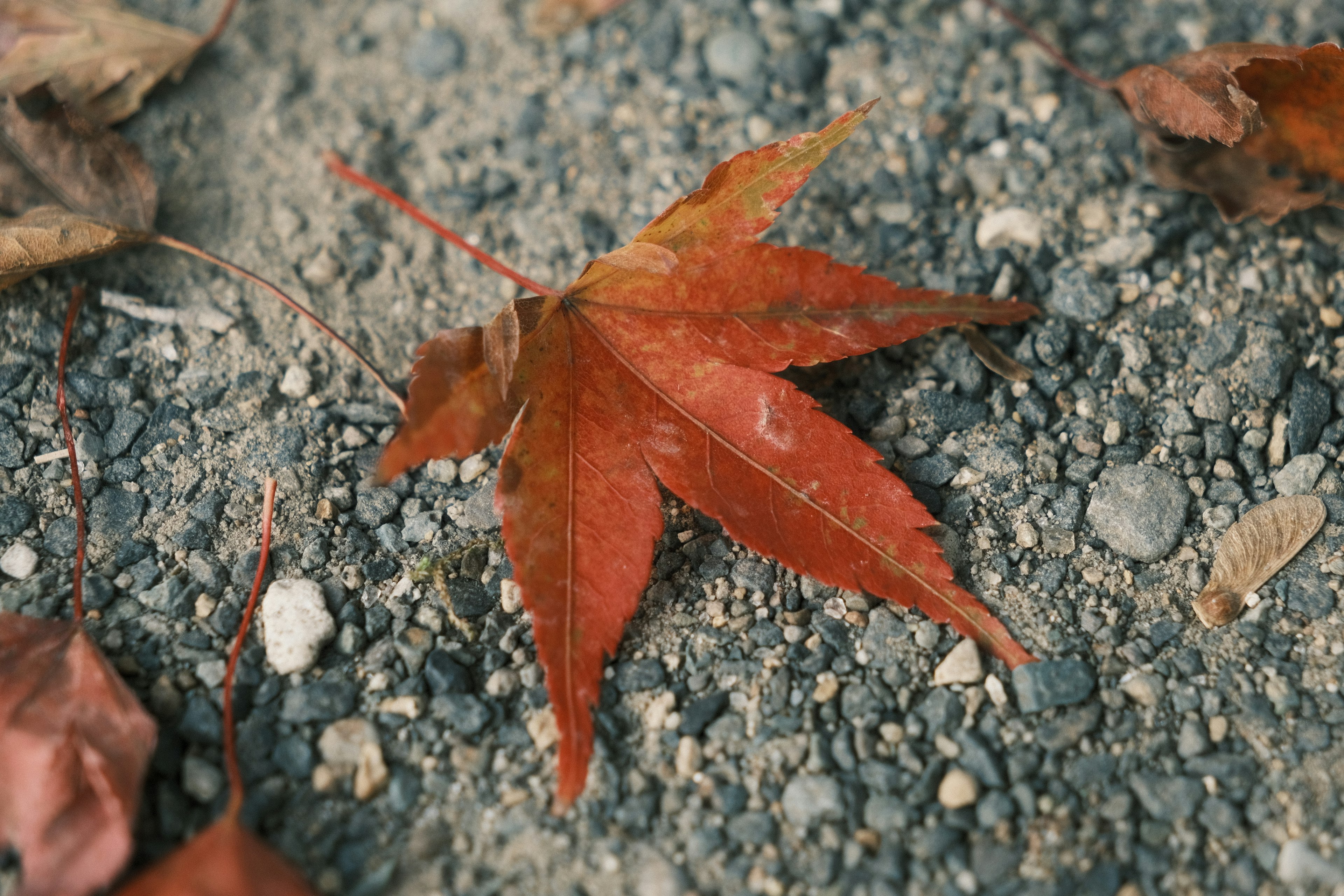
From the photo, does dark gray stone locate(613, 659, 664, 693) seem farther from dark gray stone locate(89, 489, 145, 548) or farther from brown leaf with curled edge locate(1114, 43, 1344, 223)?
brown leaf with curled edge locate(1114, 43, 1344, 223)

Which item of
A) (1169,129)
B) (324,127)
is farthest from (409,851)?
(1169,129)

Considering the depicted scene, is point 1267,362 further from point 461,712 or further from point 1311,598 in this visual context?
point 461,712

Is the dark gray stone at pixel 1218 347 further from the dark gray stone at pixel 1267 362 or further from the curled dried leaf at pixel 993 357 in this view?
the curled dried leaf at pixel 993 357

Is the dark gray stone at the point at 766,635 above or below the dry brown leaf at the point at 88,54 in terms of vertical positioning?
below

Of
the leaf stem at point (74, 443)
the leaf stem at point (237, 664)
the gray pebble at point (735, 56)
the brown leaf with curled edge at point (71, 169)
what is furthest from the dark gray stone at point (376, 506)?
the gray pebble at point (735, 56)

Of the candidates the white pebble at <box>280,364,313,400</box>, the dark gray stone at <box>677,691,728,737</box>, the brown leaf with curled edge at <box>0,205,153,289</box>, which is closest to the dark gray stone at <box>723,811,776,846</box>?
the dark gray stone at <box>677,691,728,737</box>

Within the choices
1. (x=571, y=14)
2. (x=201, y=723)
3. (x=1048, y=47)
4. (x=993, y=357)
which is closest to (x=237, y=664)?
A: (x=201, y=723)
